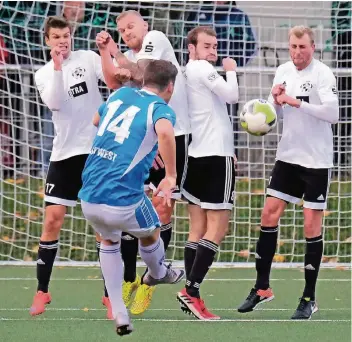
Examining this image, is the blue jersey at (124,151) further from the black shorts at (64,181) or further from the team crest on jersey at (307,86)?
the team crest on jersey at (307,86)

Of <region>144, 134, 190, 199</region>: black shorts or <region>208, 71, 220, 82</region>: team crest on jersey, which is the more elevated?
<region>208, 71, 220, 82</region>: team crest on jersey

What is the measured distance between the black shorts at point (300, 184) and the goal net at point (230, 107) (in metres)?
3.10

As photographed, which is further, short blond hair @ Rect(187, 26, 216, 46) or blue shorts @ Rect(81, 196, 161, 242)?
short blond hair @ Rect(187, 26, 216, 46)

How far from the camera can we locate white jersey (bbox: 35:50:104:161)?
8.81 meters

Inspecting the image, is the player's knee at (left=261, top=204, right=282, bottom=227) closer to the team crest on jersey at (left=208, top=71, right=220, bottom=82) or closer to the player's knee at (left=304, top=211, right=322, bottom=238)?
the player's knee at (left=304, top=211, right=322, bottom=238)

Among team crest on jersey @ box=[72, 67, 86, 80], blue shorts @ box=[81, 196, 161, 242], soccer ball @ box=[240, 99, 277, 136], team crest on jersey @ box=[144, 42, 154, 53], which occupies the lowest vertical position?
blue shorts @ box=[81, 196, 161, 242]

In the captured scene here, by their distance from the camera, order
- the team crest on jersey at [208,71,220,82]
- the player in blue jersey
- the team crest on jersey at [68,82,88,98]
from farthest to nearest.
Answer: the team crest on jersey at [68,82,88,98] → the team crest on jersey at [208,71,220,82] → the player in blue jersey

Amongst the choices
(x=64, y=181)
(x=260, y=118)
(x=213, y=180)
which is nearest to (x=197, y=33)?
(x=260, y=118)

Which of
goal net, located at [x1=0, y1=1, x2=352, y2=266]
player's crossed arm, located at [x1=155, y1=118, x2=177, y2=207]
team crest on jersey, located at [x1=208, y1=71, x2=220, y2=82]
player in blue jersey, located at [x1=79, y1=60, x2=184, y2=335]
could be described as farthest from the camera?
goal net, located at [x1=0, y1=1, x2=352, y2=266]

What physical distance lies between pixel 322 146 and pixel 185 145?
3.13 feet

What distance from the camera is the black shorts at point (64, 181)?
880 centimetres

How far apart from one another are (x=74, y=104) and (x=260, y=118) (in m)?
1.31

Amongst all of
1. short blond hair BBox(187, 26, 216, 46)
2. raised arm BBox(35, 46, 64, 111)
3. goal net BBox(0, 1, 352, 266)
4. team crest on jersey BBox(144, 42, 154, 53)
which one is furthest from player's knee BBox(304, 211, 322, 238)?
goal net BBox(0, 1, 352, 266)

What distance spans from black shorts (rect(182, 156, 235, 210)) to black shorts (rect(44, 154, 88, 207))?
776 mm
